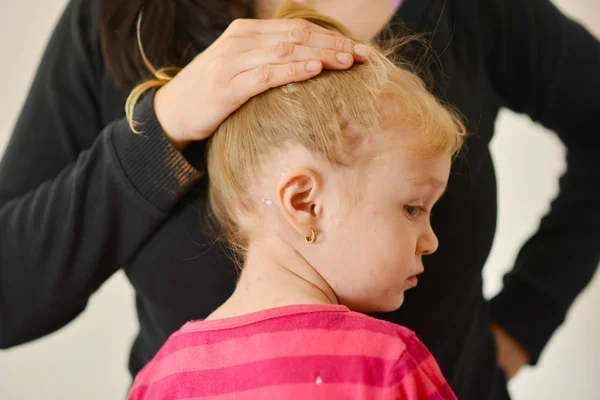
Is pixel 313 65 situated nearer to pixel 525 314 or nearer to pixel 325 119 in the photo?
pixel 325 119

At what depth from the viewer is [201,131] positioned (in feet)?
2.23

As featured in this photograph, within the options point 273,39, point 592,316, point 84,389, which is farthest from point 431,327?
point 84,389

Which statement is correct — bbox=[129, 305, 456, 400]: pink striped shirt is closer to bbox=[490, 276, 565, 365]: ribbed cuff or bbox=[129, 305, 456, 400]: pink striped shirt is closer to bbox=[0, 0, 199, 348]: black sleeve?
bbox=[0, 0, 199, 348]: black sleeve

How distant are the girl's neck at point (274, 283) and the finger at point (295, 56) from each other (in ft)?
0.59

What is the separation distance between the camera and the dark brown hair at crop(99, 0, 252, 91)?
2.54 feet

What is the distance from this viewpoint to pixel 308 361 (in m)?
0.56

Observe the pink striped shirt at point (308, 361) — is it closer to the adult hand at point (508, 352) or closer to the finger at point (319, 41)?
the finger at point (319, 41)

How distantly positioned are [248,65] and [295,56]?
5 cm

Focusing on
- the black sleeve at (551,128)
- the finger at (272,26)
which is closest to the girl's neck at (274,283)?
the finger at (272,26)

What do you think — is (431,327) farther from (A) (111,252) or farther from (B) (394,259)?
(A) (111,252)

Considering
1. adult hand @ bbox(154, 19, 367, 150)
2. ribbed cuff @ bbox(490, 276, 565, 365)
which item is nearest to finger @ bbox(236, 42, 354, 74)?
adult hand @ bbox(154, 19, 367, 150)

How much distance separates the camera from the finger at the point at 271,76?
611 mm

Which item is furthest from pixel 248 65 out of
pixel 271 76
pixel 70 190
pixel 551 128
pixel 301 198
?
pixel 551 128

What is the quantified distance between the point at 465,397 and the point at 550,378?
30.7 inches
